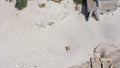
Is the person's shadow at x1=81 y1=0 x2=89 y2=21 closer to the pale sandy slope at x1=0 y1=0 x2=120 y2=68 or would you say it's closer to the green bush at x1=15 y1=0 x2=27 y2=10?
the pale sandy slope at x1=0 y1=0 x2=120 y2=68

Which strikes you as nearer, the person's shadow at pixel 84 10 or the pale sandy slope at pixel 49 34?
the pale sandy slope at pixel 49 34

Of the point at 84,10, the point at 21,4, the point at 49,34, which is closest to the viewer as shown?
the point at 49,34

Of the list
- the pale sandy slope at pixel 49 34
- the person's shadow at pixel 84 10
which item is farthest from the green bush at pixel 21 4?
the person's shadow at pixel 84 10

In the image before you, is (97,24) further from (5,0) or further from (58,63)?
(5,0)

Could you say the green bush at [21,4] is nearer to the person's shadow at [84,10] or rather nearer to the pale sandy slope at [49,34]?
the pale sandy slope at [49,34]

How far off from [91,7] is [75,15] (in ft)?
6.00

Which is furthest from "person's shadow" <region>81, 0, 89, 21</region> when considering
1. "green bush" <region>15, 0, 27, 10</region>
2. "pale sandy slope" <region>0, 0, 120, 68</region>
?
"green bush" <region>15, 0, 27, 10</region>

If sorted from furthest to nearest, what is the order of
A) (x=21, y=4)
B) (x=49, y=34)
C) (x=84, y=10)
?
1. (x=84, y=10)
2. (x=21, y=4)
3. (x=49, y=34)

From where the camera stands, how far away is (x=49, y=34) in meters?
27.6

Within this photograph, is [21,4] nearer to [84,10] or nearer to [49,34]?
[49,34]

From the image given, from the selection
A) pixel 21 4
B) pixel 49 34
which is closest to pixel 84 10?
pixel 49 34

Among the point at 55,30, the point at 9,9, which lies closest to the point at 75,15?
the point at 55,30

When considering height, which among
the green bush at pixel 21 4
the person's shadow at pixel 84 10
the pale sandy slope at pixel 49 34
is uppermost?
the green bush at pixel 21 4

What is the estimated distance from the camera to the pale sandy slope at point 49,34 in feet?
87.2
